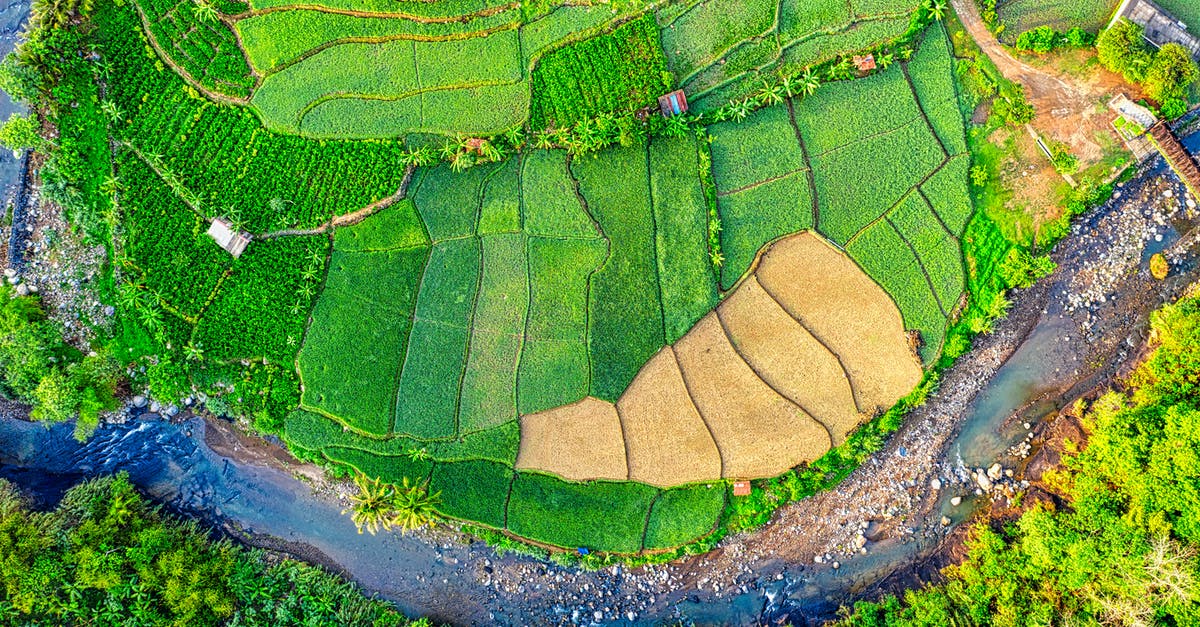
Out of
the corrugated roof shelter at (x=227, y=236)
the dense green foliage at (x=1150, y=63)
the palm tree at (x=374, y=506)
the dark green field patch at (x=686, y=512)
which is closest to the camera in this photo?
the palm tree at (x=374, y=506)

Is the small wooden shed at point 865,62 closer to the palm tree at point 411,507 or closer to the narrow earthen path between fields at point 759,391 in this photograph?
the narrow earthen path between fields at point 759,391

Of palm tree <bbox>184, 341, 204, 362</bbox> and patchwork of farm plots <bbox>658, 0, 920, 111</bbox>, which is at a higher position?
patchwork of farm plots <bbox>658, 0, 920, 111</bbox>

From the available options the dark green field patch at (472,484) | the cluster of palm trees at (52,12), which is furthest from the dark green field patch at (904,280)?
the cluster of palm trees at (52,12)

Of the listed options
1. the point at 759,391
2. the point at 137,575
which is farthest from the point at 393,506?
the point at 759,391

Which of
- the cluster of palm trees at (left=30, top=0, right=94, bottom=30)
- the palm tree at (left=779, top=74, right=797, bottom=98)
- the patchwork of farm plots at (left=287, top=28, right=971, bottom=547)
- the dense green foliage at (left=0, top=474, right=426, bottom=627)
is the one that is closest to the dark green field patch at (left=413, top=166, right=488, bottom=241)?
the patchwork of farm plots at (left=287, top=28, right=971, bottom=547)

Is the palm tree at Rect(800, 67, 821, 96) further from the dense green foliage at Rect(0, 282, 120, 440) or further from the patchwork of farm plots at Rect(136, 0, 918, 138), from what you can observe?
the dense green foliage at Rect(0, 282, 120, 440)

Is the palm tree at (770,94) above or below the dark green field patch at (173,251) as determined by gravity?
above

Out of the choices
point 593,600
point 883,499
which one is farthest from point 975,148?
point 593,600
